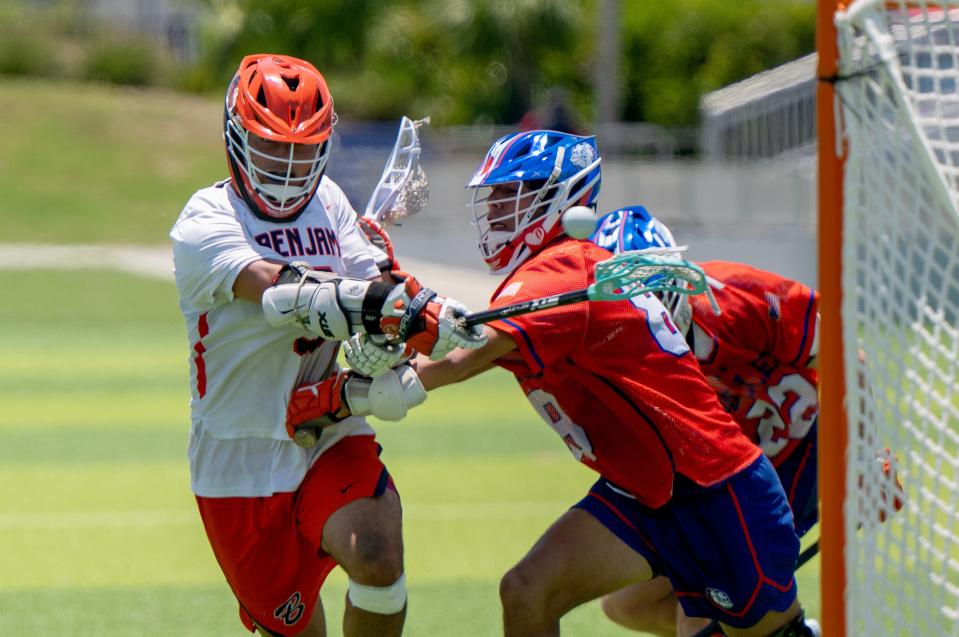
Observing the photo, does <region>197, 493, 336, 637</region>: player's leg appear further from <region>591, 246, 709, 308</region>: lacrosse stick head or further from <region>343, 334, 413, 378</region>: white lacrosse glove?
<region>591, 246, 709, 308</region>: lacrosse stick head

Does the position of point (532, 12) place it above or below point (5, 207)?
above

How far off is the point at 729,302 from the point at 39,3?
138ft

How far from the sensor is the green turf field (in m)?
6.57

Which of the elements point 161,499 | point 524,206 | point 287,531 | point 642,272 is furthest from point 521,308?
point 161,499

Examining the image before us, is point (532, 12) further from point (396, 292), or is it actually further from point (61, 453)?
point (396, 292)

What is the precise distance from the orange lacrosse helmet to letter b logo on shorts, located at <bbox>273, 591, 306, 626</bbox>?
Result: 1268mm

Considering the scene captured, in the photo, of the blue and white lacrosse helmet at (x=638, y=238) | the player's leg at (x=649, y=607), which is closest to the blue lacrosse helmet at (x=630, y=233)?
the blue and white lacrosse helmet at (x=638, y=238)

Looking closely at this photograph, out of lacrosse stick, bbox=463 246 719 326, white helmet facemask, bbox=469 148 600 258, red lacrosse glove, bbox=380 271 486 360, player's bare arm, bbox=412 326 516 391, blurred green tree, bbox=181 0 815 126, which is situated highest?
blurred green tree, bbox=181 0 815 126

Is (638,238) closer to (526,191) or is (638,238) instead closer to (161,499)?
(526,191)

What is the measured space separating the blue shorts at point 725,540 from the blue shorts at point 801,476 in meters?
0.78

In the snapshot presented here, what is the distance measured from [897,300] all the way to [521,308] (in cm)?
112

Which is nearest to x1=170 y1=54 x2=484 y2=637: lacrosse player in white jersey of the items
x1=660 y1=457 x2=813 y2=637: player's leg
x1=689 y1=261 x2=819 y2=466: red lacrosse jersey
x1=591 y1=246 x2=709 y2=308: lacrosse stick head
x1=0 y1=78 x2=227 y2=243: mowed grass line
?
x1=591 y1=246 x2=709 y2=308: lacrosse stick head

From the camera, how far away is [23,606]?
6578 millimetres

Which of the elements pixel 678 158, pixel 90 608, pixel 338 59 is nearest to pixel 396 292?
pixel 90 608
